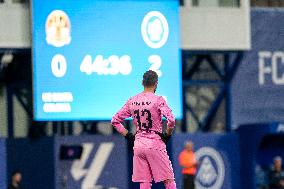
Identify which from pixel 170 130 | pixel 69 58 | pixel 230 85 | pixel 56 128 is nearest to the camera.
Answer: pixel 170 130

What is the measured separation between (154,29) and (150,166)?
16.5 m

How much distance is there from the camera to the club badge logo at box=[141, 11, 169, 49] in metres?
26.1

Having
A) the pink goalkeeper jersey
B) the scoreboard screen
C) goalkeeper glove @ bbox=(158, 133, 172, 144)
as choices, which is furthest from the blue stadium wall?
goalkeeper glove @ bbox=(158, 133, 172, 144)

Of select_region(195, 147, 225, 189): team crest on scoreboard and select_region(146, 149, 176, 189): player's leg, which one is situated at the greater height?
select_region(146, 149, 176, 189): player's leg

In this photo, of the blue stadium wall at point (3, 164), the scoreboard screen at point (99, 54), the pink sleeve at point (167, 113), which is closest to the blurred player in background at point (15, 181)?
the blue stadium wall at point (3, 164)

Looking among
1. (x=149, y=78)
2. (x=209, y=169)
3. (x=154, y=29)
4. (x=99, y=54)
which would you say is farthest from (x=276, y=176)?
(x=149, y=78)

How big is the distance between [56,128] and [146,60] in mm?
3300

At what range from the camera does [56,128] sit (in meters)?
27.0

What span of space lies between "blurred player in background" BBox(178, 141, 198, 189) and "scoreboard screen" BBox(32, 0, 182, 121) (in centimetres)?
120

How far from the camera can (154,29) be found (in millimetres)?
26156

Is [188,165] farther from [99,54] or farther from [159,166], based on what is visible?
[159,166]

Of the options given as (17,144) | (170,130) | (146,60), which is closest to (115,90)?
(146,60)

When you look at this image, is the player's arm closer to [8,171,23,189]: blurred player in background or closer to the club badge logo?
[8,171,23,189]: blurred player in background

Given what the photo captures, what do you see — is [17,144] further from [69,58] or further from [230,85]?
[230,85]
